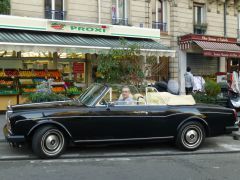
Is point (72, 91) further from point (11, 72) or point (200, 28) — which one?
point (200, 28)

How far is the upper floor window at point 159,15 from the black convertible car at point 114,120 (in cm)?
1197

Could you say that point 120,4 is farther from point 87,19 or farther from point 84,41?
point 84,41

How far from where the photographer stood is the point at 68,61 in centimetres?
1712

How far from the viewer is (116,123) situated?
316 inches

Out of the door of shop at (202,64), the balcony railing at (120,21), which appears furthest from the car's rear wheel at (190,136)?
the door of shop at (202,64)

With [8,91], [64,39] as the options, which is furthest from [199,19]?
[8,91]

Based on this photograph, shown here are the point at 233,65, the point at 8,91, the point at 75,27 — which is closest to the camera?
the point at 8,91

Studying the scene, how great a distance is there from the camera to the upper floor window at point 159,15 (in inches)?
797

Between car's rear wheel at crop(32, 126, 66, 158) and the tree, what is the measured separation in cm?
440

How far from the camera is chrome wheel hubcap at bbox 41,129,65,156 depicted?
25.0ft

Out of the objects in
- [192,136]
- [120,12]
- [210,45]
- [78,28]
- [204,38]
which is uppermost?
[120,12]

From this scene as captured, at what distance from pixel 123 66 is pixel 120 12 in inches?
293

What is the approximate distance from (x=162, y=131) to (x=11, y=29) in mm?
8549

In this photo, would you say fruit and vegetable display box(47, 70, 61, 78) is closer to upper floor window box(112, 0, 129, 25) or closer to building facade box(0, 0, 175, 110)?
building facade box(0, 0, 175, 110)
